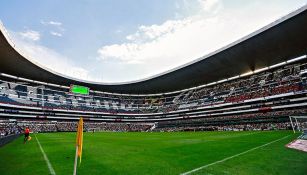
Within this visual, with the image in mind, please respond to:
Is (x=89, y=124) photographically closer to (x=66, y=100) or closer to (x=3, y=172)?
(x=66, y=100)

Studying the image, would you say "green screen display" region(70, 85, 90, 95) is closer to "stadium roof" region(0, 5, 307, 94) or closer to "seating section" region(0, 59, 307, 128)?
"stadium roof" region(0, 5, 307, 94)

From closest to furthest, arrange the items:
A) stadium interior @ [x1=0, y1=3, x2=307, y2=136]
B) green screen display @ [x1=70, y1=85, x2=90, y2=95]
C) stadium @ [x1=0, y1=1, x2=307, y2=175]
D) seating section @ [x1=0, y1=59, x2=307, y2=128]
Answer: stadium @ [x1=0, y1=1, x2=307, y2=175] < stadium interior @ [x1=0, y1=3, x2=307, y2=136] < seating section @ [x1=0, y1=59, x2=307, y2=128] < green screen display @ [x1=70, y1=85, x2=90, y2=95]

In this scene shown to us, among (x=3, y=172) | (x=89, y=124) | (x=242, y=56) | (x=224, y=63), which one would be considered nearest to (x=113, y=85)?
(x=89, y=124)

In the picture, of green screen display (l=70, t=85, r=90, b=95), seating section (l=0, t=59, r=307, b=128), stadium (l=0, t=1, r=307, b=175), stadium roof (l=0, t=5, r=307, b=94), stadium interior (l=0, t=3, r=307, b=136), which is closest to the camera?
stadium (l=0, t=1, r=307, b=175)

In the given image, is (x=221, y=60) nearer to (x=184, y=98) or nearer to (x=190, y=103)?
(x=190, y=103)

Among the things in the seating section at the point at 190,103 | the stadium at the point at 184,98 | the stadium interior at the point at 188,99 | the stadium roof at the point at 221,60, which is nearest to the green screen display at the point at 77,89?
the stadium at the point at 184,98

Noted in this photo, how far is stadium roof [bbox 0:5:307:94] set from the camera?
3500cm

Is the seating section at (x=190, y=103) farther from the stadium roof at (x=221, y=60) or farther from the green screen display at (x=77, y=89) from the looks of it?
the green screen display at (x=77, y=89)

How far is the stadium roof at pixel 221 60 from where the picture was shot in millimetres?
35000

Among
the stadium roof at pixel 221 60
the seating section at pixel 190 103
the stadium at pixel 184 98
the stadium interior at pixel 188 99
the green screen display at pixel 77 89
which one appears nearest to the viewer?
the stadium at pixel 184 98

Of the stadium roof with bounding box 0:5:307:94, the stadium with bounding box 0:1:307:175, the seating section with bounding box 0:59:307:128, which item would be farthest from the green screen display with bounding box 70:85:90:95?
the seating section with bounding box 0:59:307:128

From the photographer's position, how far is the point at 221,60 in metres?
49.0

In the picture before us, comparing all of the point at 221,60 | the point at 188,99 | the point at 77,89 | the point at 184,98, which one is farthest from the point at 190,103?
the point at 77,89

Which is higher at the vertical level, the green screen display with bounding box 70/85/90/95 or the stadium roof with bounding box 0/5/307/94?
the stadium roof with bounding box 0/5/307/94
